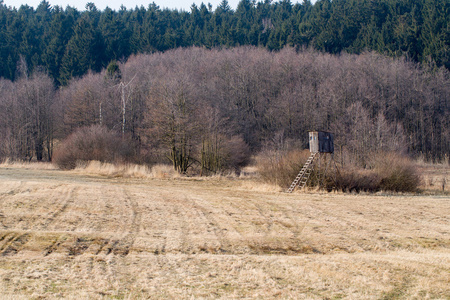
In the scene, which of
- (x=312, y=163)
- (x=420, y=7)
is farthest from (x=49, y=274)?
(x=420, y=7)

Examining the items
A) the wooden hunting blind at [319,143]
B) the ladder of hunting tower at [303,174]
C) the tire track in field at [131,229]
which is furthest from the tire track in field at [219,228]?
the wooden hunting blind at [319,143]

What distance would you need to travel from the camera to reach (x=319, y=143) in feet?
88.0

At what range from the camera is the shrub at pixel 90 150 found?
3959cm

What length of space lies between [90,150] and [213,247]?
101 feet

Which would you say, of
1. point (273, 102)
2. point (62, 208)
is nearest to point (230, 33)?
point (273, 102)

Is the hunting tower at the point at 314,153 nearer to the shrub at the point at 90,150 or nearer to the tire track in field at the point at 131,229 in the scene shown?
the tire track in field at the point at 131,229

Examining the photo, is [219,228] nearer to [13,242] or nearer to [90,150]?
[13,242]

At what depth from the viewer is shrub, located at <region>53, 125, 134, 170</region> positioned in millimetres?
39594

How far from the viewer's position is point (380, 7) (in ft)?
272

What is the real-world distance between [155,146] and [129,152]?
2648 millimetres

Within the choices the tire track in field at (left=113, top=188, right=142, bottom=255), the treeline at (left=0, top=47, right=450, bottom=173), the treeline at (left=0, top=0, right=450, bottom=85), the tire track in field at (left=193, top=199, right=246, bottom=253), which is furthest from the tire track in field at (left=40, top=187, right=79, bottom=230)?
the treeline at (left=0, top=0, right=450, bottom=85)

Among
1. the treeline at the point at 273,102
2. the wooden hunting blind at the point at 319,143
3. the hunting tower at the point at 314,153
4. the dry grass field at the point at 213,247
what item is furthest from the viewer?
the treeline at the point at 273,102

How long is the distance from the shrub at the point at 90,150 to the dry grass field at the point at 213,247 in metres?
18.6

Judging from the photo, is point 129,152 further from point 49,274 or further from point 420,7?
point 420,7
